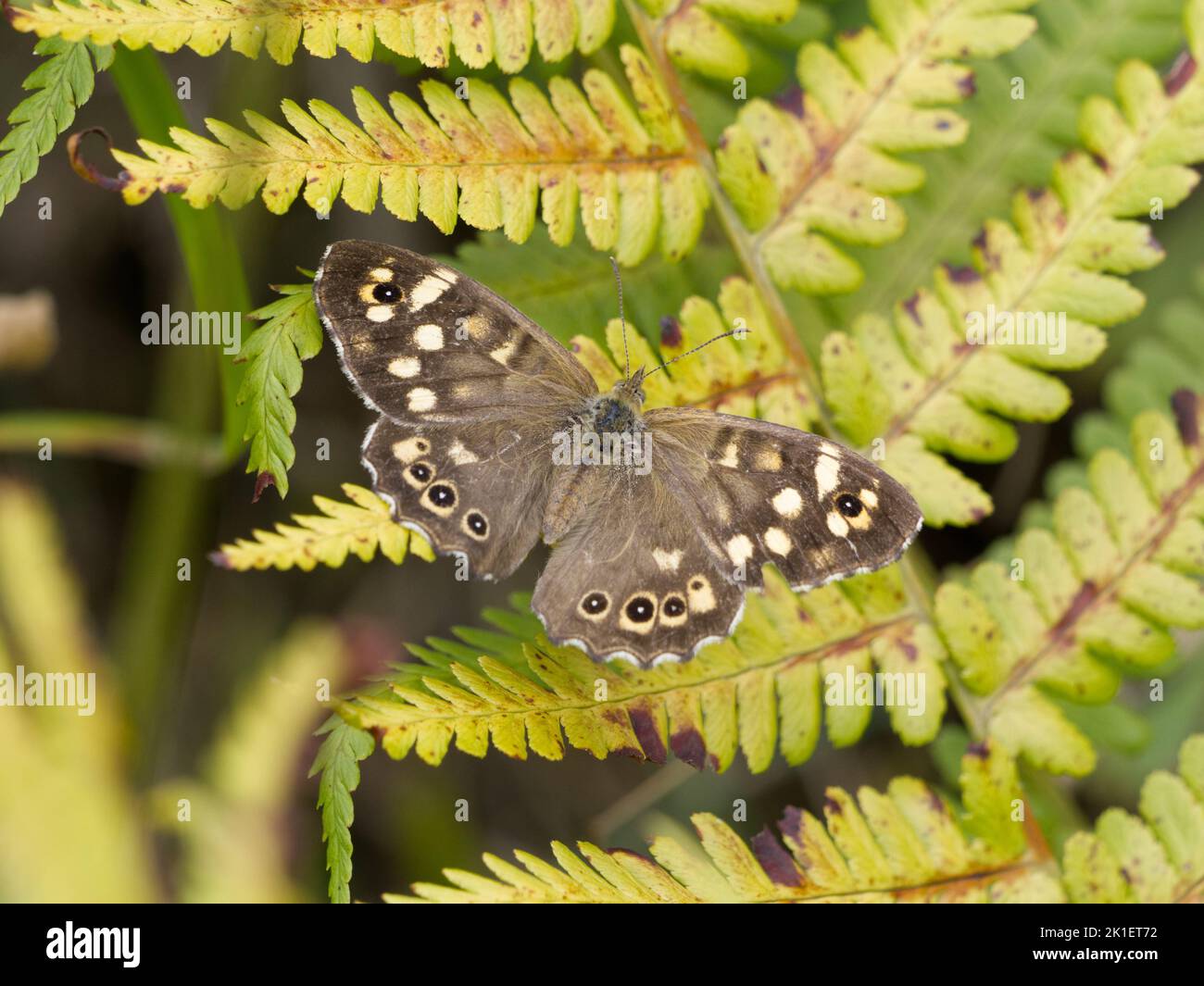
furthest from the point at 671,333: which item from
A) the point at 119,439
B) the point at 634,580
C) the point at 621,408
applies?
the point at 119,439

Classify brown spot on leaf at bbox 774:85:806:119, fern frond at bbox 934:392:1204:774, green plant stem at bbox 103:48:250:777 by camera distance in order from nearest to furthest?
fern frond at bbox 934:392:1204:774
brown spot on leaf at bbox 774:85:806:119
green plant stem at bbox 103:48:250:777

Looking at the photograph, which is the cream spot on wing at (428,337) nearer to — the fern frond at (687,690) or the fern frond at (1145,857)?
the fern frond at (687,690)

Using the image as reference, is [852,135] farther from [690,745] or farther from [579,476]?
[690,745]

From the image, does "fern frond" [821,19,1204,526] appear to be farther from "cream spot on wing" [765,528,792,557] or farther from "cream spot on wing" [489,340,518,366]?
"cream spot on wing" [489,340,518,366]

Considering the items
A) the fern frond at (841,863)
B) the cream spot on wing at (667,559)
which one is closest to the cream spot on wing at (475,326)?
the cream spot on wing at (667,559)

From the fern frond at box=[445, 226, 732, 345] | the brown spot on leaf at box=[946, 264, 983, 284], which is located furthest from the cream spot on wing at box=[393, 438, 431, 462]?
the brown spot on leaf at box=[946, 264, 983, 284]
